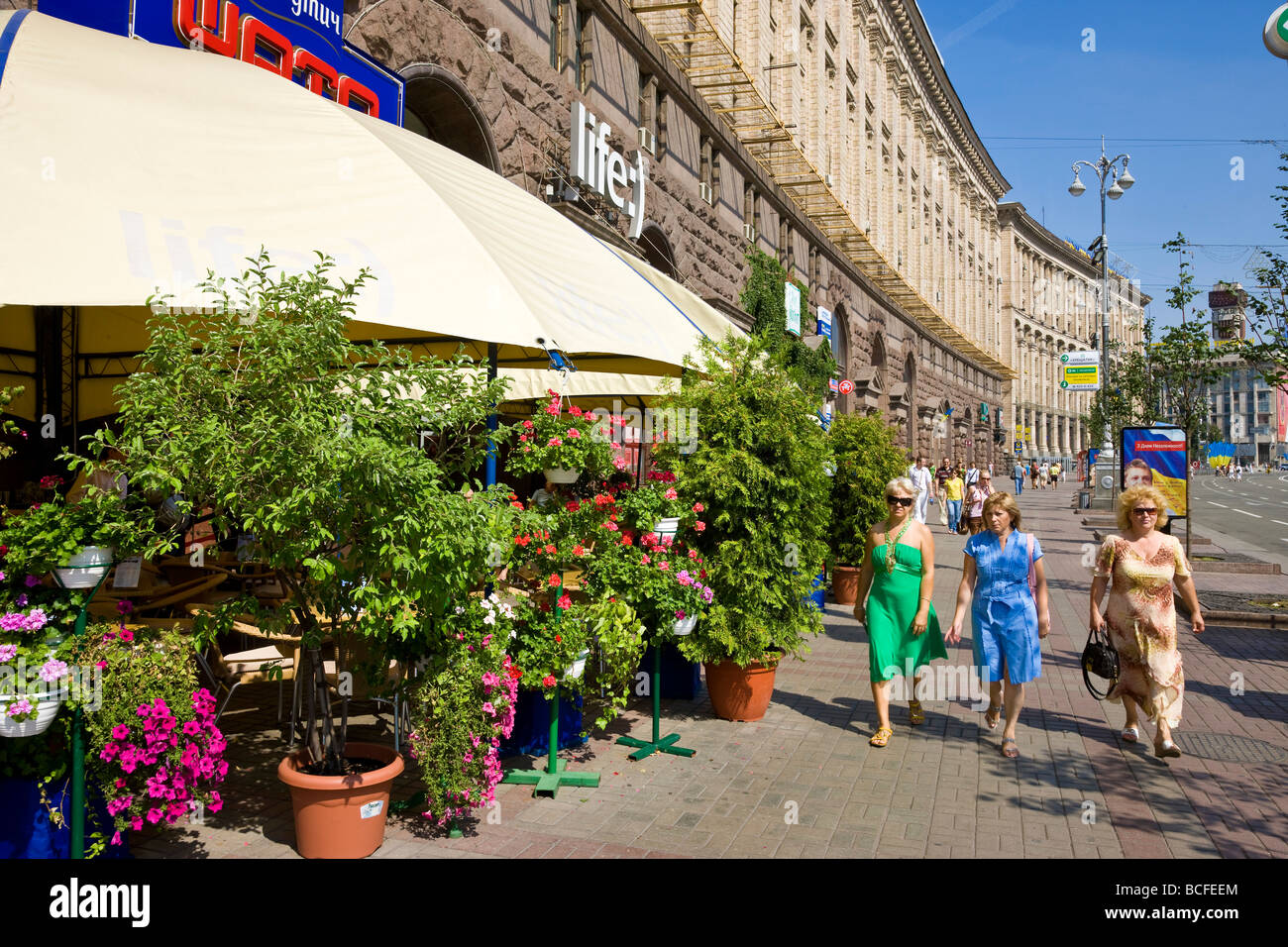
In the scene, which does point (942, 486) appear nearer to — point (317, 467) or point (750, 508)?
point (750, 508)

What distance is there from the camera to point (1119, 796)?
5.38m

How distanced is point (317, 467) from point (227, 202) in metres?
2.12

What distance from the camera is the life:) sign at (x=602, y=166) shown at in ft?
44.2

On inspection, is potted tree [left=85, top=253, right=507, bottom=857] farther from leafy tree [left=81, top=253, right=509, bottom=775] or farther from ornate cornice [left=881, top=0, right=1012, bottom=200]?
ornate cornice [left=881, top=0, right=1012, bottom=200]

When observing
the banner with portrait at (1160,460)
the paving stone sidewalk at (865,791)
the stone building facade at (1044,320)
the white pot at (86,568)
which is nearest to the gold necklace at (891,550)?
the paving stone sidewalk at (865,791)

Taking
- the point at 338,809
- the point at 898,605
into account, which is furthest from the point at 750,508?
the point at 338,809

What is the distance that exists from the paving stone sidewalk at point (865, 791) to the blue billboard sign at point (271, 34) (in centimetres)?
534

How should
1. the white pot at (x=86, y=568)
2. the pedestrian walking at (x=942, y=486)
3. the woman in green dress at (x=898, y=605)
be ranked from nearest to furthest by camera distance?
the white pot at (x=86, y=568) < the woman in green dress at (x=898, y=605) < the pedestrian walking at (x=942, y=486)

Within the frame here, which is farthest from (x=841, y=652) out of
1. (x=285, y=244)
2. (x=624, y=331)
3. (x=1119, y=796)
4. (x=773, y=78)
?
(x=773, y=78)

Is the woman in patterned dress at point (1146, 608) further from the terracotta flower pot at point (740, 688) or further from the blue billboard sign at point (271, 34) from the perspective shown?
the blue billboard sign at point (271, 34)

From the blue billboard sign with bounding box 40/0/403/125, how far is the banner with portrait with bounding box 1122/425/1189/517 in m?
12.1

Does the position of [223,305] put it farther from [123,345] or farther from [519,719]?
[123,345]

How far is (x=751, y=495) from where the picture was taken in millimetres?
6582

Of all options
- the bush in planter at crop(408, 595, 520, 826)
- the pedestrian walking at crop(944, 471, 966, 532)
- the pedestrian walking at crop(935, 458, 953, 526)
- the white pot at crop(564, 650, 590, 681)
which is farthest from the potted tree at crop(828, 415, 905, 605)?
the pedestrian walking at crop(935, 458, 953, 526)
